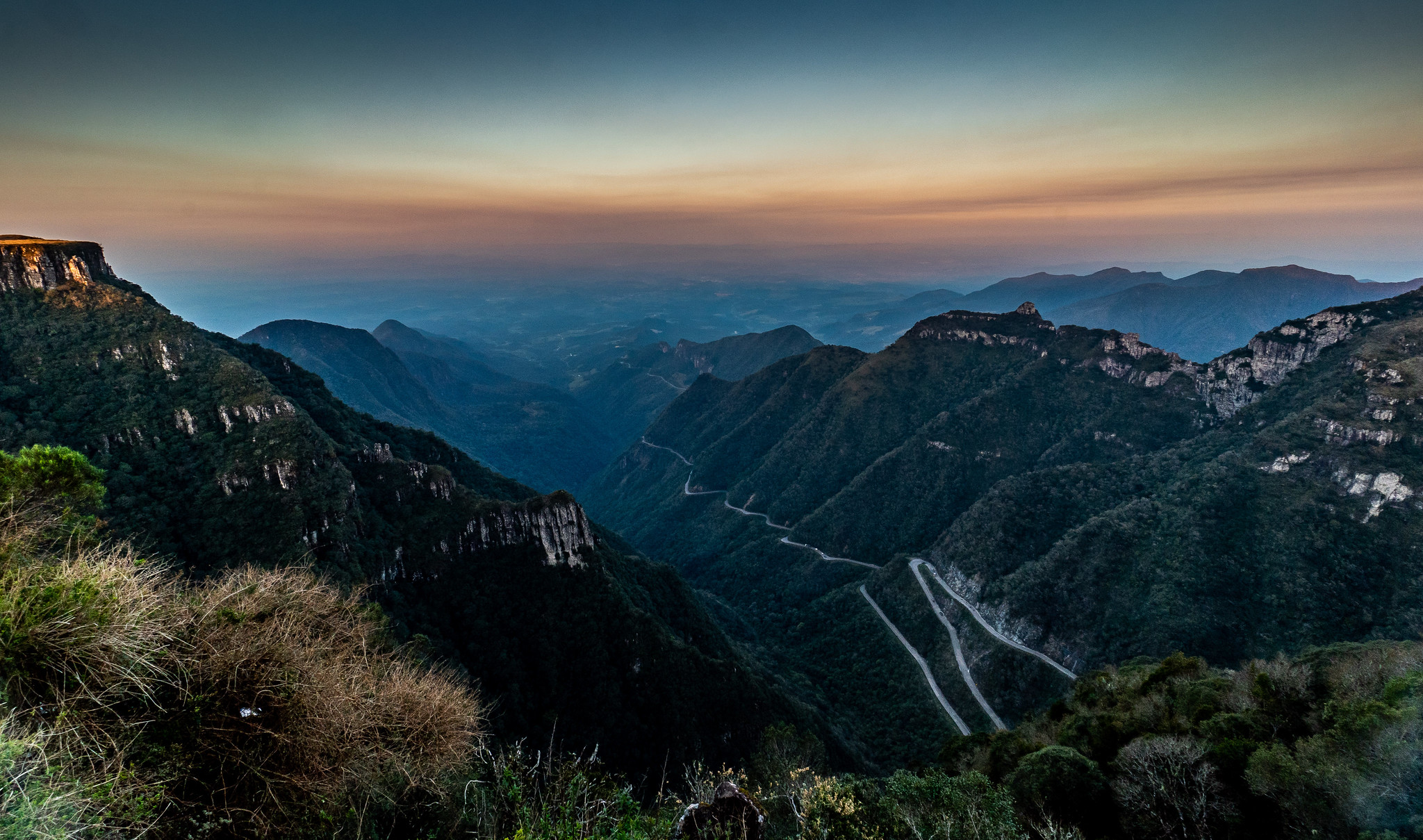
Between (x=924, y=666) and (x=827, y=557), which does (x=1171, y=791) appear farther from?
(x=827, y=557)

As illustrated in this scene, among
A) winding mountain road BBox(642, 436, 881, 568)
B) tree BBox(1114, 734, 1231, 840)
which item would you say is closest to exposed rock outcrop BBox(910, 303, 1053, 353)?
winding mountain road BBox(642, 436, 881, 568)

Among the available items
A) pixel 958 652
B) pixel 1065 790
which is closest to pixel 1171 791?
pixel 1065 790

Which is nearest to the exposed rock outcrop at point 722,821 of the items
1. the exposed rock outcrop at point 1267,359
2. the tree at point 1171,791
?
the tree at point 1171,791

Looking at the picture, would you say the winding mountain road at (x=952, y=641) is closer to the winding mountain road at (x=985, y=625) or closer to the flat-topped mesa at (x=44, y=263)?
the winding mountain road at (x=985, y=625)

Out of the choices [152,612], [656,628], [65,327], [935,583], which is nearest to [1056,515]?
[935,583]

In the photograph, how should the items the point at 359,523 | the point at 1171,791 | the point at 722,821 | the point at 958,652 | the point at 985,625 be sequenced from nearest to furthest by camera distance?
the point at 722,821
the point at 1171,791
the point at 359,523
the point at 958,652
the point at 985,625

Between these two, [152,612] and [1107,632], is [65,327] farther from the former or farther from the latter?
[1107,632]

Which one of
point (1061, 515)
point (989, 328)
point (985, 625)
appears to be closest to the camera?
point (985, 625)
